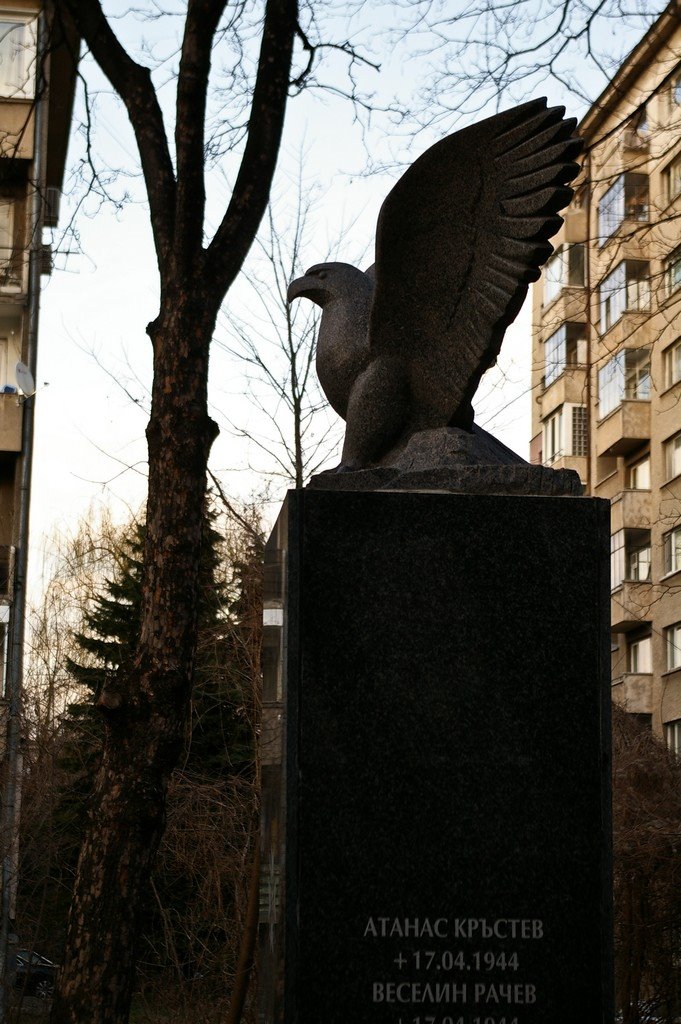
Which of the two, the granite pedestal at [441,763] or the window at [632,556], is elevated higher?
the window at [632,556]

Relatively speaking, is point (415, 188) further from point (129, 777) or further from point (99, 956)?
point (99, 956)

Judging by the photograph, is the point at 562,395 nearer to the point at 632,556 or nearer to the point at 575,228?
the point at 632,556

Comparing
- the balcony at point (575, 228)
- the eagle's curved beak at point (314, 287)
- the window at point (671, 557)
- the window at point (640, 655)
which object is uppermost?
the balcony at point (575, 228)

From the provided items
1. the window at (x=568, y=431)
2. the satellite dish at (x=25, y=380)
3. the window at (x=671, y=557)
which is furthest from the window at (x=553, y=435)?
the satellite dish at (x=25, y=380)

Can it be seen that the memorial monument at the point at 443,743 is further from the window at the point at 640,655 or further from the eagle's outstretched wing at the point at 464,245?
the window at the point at 640,655

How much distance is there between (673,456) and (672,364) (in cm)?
264

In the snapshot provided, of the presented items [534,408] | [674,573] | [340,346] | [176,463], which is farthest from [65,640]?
[340,346]

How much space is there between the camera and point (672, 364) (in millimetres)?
28422

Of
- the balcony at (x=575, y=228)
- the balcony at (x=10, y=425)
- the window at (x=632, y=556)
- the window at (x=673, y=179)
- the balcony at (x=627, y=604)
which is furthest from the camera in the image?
the window at (x=632, y=556)

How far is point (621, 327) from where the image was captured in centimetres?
2895

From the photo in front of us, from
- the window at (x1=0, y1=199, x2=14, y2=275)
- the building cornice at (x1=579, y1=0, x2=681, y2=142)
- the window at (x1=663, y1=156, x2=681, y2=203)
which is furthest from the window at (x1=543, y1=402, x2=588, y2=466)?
Answer: the building cornice at (x1=579, y1=0, x2=681, y2=142)

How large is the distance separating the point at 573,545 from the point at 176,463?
478 cm

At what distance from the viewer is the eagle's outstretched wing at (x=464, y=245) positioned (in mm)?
4961

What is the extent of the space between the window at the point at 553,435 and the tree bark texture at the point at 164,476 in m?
23.9
